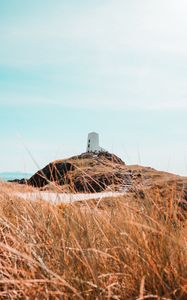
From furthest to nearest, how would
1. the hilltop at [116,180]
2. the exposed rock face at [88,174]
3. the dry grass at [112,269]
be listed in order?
the exposed rock face at [88,174], the hilltop at [116,180], the dry grass at [112,269]

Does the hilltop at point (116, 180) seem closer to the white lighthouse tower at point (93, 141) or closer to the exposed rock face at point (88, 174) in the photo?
the exposed rock face at point (88, 174)

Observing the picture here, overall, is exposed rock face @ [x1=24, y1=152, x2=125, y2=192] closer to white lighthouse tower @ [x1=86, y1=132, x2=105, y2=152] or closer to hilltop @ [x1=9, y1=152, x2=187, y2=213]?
hilltop @ [x1=9, y1=152, x2=187, y2=213]

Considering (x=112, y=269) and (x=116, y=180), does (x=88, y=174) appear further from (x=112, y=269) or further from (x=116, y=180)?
(x=116, y=180)

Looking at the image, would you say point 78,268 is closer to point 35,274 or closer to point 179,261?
point 35,274

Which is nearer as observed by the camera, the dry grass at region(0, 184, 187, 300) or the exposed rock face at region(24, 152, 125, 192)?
the dry grass at region(0, 184, 187, 300)

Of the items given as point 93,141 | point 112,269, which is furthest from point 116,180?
point 93,141

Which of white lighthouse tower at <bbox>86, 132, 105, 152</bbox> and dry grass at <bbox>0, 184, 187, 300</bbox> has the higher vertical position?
white lighthouse tower at <bbox>86, 132, 105, 152</bbox>

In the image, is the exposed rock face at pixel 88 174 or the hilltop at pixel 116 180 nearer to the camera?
the hilltop at pixel 116 180

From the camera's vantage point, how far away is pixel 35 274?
2.51m

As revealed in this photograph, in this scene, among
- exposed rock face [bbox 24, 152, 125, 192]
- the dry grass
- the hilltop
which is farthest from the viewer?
exposed rock face [bbox 24, 152, 125, 192]

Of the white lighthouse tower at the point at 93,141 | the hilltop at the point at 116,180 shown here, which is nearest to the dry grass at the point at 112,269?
the hilltop at the point at 116,180

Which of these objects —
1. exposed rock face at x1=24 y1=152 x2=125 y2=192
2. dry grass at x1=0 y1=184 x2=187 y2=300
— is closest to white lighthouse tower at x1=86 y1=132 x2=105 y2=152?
exposed rock face at x1=24 y1=152 x2=125 y2=192

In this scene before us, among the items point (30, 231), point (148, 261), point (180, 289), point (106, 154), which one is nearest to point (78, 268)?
point (148, 261)

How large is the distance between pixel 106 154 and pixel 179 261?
20386 millimetres
